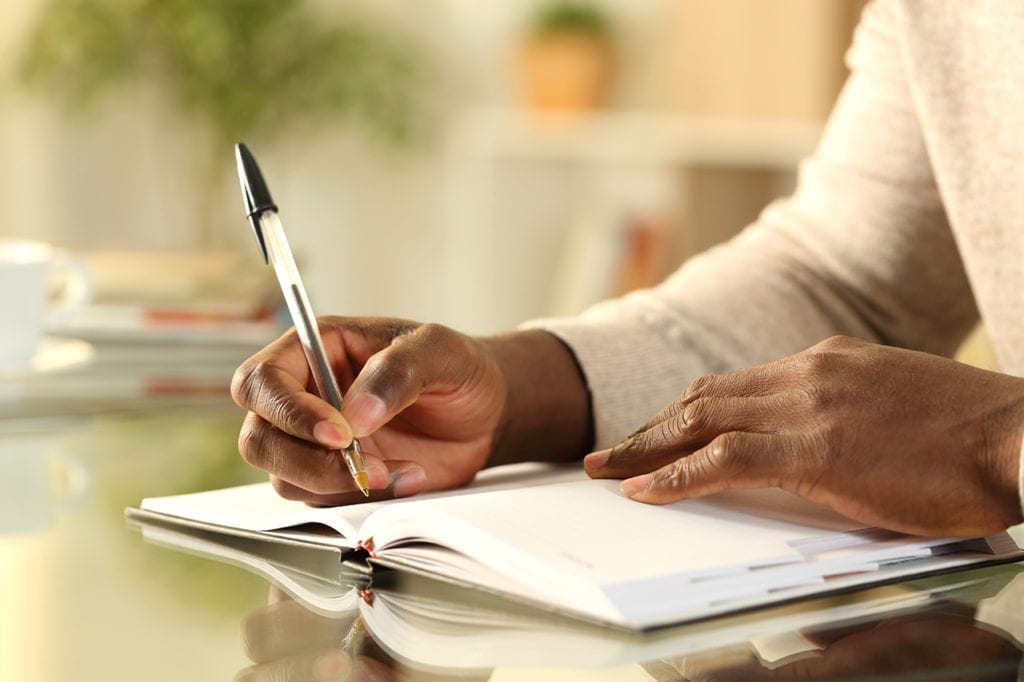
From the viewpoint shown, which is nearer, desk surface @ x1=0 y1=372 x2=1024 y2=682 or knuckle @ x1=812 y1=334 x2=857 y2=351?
desk surface @ x1=0 y1=372 x2=1024 y2=682

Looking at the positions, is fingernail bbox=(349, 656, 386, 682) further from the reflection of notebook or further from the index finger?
the index finger

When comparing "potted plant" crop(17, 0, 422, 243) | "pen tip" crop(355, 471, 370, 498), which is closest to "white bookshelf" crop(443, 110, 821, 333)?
"potted plant" crop(17, 0, 422, 243)

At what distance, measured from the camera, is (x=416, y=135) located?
12.0 ft

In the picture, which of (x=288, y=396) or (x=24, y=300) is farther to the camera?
(x=24, y=300)

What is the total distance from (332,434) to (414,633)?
16 centimetres

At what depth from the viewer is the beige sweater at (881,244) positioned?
984 mm

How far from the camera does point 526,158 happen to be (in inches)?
135

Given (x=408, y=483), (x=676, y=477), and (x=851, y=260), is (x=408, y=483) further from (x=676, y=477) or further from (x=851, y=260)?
(x=851, y=260)

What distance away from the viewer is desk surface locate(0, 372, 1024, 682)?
0.50m

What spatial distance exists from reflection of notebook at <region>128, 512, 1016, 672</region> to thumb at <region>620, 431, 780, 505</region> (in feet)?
0.22

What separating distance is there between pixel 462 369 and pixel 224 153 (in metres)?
2.88

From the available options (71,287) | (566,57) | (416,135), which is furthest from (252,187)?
(416,135)

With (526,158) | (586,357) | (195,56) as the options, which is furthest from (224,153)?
(586,357)

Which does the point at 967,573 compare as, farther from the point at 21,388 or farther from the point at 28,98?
the point at 28,98
